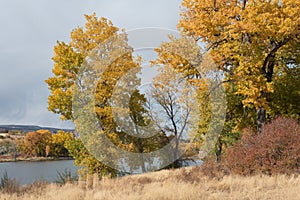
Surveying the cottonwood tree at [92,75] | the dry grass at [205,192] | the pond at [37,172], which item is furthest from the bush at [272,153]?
the pond at [37,172]

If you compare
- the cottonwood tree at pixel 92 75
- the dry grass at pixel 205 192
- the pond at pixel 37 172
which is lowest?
the pond at pixel 37 172

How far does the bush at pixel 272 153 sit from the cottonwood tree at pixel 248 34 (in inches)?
88.0

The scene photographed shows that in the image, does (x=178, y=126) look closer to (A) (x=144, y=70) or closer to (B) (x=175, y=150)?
(B) (x=175, y=150)

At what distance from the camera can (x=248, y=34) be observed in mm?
14008

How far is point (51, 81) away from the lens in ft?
54.0

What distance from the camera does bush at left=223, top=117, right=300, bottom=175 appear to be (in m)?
10.1

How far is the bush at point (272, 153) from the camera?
33.2 ft

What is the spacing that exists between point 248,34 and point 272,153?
6.09 m

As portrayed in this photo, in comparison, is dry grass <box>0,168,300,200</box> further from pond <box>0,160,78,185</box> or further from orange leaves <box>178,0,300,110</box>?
pond <box>0,160,78,185</box>

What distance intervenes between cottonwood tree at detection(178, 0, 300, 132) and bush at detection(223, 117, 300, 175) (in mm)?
2235

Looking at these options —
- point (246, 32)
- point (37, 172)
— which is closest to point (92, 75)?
point (246, 32)

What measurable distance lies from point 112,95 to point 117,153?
3.08m

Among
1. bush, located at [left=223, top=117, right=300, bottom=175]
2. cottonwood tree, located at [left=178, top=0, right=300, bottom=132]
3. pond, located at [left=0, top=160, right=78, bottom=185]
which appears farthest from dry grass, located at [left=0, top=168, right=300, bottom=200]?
pond, located at [left=0, top=160, right=78, bottom=185]

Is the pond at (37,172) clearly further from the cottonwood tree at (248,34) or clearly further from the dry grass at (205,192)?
the cottonwood tree at (248,34)
